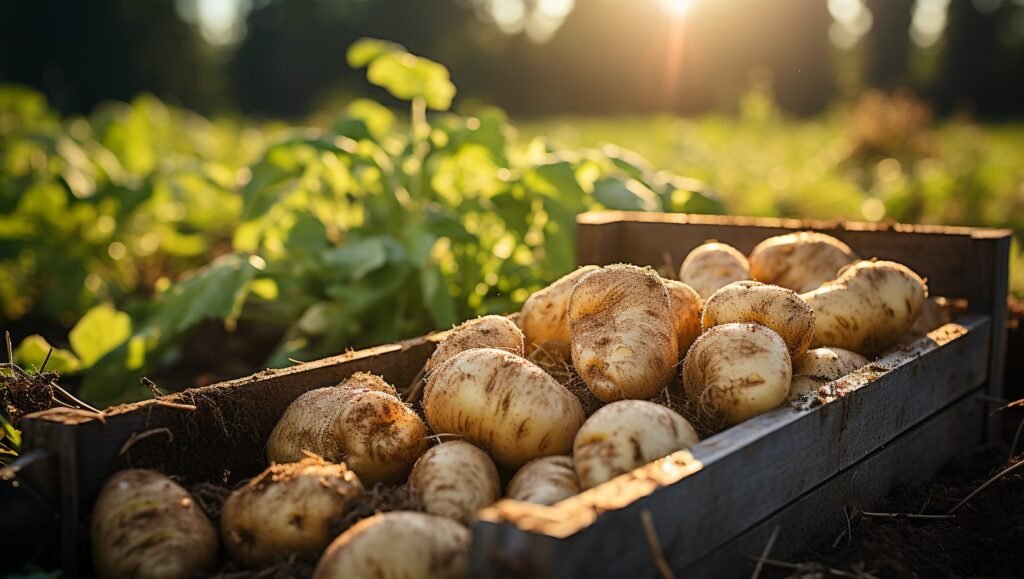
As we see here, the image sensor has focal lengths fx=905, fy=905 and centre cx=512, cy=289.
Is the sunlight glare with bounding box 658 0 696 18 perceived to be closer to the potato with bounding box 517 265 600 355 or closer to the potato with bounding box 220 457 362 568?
the potato with bounding box 517 265 600 355

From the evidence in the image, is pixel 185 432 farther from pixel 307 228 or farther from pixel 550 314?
pixel 307 228

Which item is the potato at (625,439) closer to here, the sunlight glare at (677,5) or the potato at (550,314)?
the potato at (550,314)

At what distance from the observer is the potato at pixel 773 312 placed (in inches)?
88.5

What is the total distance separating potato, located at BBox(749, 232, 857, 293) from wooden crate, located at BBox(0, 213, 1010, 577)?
15.5 inches

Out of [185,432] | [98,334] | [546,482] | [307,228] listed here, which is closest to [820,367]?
[546,482]

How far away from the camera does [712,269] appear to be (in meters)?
2.84

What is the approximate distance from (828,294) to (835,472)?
0.66 meters

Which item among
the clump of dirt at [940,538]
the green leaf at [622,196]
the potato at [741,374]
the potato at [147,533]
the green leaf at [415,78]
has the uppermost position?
the green leaf at [415,78]

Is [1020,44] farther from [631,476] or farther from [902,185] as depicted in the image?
[631,476]

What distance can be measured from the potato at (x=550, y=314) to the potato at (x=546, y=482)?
2.36 ft

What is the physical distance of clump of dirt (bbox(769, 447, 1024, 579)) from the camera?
6.20 feet

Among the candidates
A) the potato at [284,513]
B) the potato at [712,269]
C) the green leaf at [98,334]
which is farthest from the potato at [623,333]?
the green leaf at [98,334]

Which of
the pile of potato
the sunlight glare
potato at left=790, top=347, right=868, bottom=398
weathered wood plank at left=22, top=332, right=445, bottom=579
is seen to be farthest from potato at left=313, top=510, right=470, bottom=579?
the sunlight glare

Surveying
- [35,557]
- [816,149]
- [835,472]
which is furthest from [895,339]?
[816,149]
